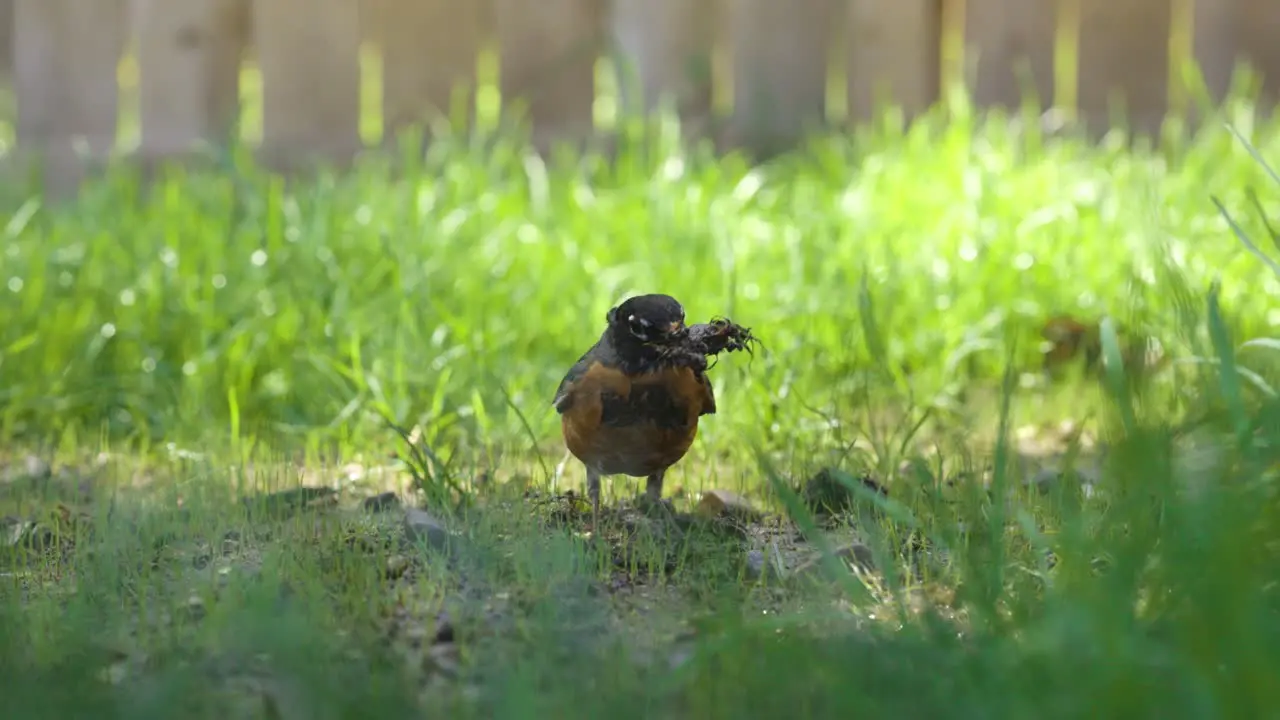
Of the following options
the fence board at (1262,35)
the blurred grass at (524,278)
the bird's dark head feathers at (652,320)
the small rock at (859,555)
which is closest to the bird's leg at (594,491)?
the bird's dark head feathers at (652,320)

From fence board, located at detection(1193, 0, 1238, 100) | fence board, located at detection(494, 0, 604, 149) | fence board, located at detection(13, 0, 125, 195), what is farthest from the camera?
fence board, located at detection(1193, 0, 1238, 100)

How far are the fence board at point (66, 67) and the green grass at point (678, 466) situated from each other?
2.24 feet

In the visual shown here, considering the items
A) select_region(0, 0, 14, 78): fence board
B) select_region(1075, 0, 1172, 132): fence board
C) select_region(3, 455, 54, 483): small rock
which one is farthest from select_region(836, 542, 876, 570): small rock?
select_region(0, 0, 14, 78): fence board

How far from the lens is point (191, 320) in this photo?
401cm

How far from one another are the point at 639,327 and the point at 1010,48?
429 cm

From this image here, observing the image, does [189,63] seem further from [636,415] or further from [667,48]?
[636,415]

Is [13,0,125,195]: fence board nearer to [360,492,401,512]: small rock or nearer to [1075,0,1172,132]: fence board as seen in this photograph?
[360,492,401,512]: small rock

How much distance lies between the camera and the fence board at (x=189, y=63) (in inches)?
235

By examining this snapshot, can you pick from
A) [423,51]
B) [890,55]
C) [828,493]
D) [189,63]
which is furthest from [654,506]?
[189,63]

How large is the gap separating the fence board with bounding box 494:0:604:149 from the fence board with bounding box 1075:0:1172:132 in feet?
7.03

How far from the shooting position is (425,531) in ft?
8.02

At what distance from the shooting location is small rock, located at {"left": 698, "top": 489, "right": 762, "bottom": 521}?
269cm

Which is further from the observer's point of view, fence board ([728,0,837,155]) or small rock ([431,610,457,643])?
fence board ([728,0,837,155])

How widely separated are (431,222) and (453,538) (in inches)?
88.7
